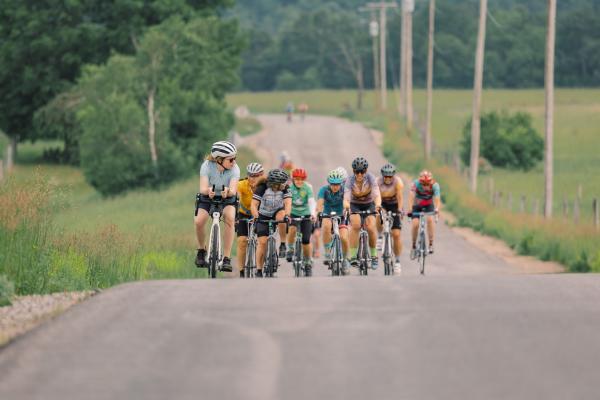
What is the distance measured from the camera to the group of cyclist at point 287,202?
60.1ft

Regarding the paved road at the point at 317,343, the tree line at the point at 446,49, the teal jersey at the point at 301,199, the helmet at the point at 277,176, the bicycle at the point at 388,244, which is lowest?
the bicycle at the point at 388,244

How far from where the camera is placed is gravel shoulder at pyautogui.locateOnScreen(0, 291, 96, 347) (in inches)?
501

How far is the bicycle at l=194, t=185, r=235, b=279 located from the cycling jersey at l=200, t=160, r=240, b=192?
0.28ft

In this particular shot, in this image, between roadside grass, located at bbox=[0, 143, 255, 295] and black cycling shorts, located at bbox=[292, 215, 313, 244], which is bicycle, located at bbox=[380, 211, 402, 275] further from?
roadside grass, located at bbox=[0, 143, 255, 295]

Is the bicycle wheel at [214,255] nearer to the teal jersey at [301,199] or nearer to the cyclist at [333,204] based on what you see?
the teal jersey at [301,199]

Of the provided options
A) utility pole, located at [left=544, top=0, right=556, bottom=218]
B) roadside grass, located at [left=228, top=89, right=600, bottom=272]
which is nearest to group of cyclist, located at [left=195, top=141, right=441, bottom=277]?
roadside grass, located at [left=228, top=89, right=600, bottom=272]

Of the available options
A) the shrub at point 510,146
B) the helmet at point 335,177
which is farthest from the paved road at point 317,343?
the shrub at point 510,146

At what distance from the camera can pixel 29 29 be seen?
7531 centimetres

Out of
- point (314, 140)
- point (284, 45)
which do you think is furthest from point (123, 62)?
point (284, 45)

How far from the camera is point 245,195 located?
1994cm

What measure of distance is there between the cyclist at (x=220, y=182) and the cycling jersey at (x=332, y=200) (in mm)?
2649

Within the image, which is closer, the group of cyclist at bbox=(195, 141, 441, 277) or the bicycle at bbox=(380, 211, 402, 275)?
the group of cyclist at bbox=(195, 141, 441, 277)

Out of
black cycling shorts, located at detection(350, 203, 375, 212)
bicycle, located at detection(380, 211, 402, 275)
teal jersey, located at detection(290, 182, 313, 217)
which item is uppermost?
teal jersey, located at detection(290, 182, 313, 217)

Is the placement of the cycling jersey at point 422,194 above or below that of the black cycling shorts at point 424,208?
above
